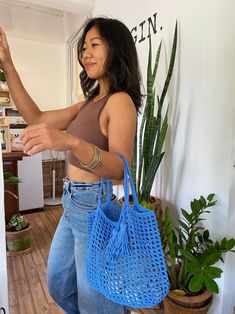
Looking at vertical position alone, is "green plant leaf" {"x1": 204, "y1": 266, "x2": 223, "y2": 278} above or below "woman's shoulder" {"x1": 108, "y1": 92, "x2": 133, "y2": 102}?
below

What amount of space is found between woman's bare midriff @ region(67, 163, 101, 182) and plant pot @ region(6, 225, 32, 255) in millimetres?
1645

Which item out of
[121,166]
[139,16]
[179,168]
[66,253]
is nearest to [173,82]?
[179,168]

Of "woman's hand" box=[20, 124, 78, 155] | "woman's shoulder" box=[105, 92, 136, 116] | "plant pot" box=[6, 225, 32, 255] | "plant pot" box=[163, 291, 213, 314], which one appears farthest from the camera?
"plant pot" box=[6, 225, 32, 255]

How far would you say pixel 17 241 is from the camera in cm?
230

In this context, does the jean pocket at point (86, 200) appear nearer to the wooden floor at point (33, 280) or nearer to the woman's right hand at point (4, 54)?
the woman's right hand at point (4, 54)

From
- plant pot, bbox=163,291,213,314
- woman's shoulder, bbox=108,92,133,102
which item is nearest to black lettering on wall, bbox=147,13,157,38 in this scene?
woman's shoulder, bbox=108,92,133,102

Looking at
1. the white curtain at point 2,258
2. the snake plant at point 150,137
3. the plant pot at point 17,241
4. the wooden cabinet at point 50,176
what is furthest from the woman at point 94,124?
the wooden cabinet at point 50,176

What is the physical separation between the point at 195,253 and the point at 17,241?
1737 millimetres

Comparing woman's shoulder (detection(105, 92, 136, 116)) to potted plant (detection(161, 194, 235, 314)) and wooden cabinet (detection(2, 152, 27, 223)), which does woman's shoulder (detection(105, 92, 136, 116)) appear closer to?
potted plant (detection(161, 194, 235, 314))

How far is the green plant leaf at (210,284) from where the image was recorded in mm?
1015

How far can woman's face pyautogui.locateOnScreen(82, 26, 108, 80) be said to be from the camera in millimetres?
899

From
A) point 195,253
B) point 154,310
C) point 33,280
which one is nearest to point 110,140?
point 195,253

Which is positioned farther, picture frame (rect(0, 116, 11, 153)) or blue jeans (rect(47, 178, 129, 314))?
picture frame (rect(0, 116, 11, 153))

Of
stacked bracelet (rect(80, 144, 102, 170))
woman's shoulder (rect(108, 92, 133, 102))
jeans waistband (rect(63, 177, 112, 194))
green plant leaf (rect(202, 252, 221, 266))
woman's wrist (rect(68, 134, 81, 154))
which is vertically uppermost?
woman's shoulder (rect(108, 92, 133, 102))
